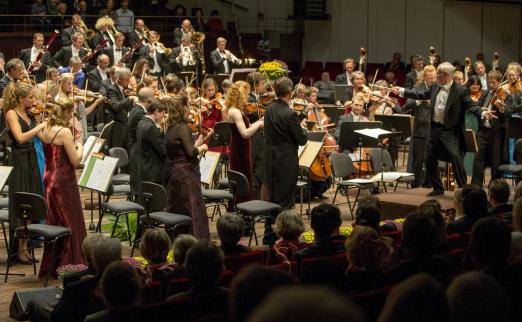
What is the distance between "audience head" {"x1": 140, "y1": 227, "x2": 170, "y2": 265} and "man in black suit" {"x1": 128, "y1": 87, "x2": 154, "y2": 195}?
3.09m

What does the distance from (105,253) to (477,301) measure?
2.89m

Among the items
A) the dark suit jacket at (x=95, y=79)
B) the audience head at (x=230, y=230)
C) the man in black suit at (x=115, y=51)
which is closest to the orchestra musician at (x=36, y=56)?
the man in black suit at (x=115, y=51)

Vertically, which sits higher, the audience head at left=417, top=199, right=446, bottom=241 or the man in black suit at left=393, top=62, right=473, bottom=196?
the man in black suit at left=393, top=62, right=473, bottom=196

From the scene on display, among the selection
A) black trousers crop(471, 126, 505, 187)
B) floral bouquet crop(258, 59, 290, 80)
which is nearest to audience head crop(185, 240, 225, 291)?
floral bouquet crop(258, 59, 290, 80)

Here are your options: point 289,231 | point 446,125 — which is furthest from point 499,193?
point 446,125

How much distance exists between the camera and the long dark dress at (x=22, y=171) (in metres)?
7.87

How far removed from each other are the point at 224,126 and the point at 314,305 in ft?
27.5

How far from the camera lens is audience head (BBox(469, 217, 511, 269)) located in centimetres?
434

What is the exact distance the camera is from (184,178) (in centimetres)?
794

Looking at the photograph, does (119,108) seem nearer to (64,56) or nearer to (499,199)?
(64,56)

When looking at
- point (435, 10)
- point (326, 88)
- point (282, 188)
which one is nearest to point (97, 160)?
point (282, 188)

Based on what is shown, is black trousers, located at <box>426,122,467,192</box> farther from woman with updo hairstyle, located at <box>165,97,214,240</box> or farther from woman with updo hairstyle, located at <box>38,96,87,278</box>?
woman with updo hairstyle, located at <box>38,96,87,278</box>

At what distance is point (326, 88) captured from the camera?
59.7ft

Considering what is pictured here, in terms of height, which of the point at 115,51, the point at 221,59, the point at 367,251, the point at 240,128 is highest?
the point at 115,51
